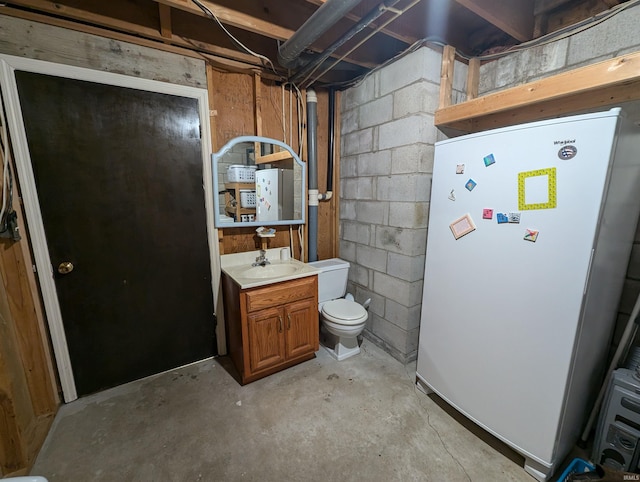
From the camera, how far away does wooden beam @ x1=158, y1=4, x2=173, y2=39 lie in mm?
1619

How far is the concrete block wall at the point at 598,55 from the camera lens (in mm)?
1372

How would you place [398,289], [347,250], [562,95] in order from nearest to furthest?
1. [562,95]
2. [398,289]
3. [347,250]

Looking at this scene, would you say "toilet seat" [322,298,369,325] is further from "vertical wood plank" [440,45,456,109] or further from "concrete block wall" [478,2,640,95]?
"concrete block wall" [478,2,640,95]

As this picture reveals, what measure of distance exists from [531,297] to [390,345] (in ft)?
4.22

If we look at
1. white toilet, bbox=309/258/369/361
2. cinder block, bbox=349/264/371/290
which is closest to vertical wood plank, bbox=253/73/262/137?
white toilet, bbox=309/258/369/361

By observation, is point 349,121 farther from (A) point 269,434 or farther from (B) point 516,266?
(A) point 269,434

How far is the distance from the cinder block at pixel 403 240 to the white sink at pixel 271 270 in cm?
78

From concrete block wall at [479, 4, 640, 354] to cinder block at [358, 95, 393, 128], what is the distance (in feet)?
2.73

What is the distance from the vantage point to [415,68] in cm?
184

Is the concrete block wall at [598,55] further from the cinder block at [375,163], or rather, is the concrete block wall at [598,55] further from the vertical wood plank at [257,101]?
the vertical wood plank at [257,101]

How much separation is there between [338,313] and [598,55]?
2.28 meters

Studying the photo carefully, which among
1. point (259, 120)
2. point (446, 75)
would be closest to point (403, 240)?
point (446, 75)

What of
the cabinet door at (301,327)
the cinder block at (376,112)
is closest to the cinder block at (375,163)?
the cinder block at (376,112)

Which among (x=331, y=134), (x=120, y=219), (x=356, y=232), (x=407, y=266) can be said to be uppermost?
(x=331, y=134)
